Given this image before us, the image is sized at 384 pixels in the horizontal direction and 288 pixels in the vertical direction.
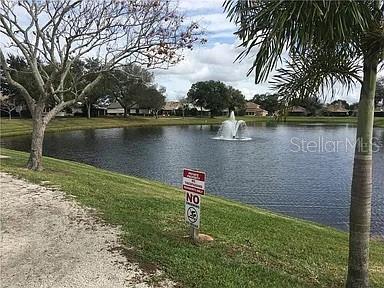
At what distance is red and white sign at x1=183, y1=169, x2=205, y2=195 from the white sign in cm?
9

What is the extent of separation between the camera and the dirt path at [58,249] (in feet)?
17.3

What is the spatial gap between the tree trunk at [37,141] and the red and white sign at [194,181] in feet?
25.2

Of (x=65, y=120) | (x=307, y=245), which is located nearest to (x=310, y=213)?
(x=307, y=245)

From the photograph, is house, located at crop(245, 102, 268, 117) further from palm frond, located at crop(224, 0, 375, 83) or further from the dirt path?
palm frond, located at crop(224, 0, 375, 83)

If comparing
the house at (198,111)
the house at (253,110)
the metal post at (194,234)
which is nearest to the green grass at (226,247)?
the metal post at (194,234)

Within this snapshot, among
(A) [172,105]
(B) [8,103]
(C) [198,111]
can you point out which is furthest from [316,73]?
(A) [172,105]

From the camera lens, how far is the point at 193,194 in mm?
6391

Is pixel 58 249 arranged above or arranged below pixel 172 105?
below

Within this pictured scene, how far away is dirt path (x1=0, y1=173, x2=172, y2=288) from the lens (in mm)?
5270

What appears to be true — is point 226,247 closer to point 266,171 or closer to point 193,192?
point 193,192

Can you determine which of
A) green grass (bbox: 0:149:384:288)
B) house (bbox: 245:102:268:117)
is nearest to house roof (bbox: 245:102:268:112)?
house (bbox: 245:102:268:117)

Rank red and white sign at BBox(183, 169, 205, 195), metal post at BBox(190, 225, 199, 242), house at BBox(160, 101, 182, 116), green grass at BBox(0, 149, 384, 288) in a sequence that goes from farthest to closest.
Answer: house at BBox(160, 101, 182, 116) → metal post at BBox(190, 225, 199, 242) → red and white sign at BBox(183, 169, 205, 195) → green grass at BBox(0, 149, 384, 288)

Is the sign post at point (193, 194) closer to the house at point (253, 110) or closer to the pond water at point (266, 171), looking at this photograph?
the pond water at point (266, 171)

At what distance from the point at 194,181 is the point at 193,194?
0.71ft
